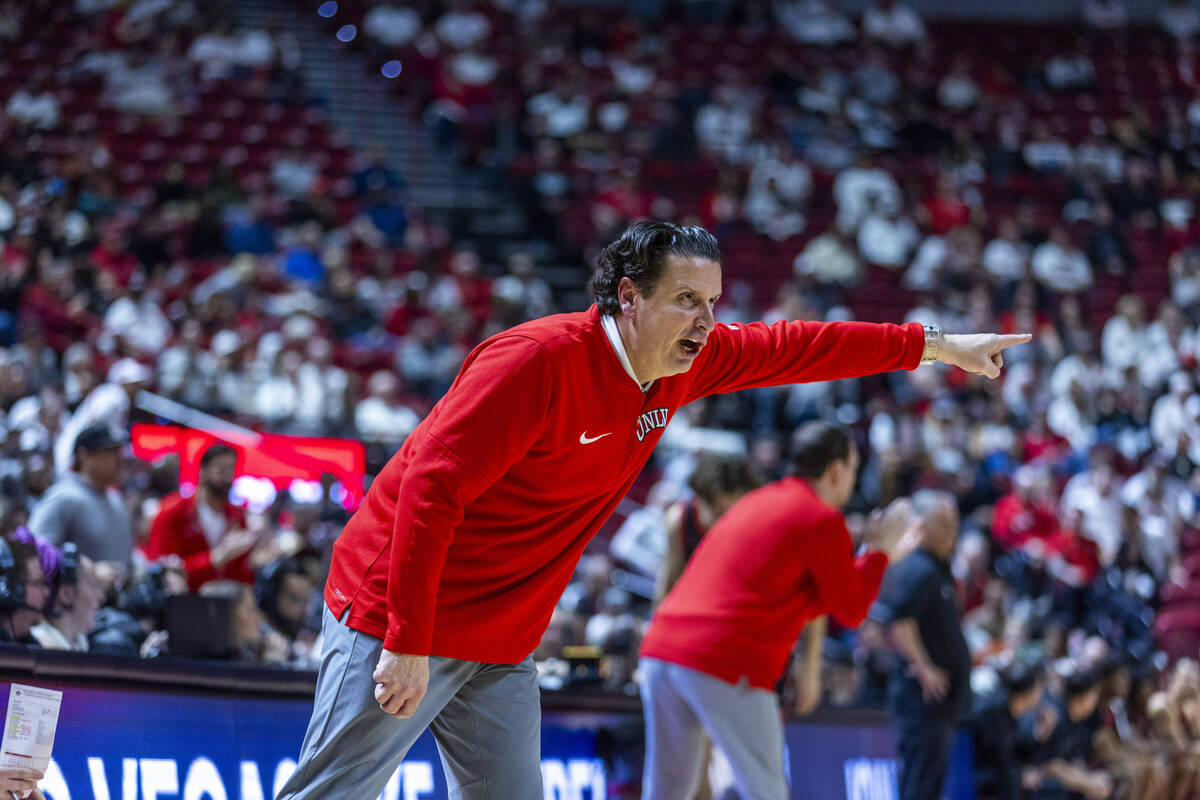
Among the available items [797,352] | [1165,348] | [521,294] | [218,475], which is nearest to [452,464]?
[797,352]

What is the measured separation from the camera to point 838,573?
15.3 ft

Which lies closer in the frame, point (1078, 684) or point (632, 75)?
point (1078, 684)

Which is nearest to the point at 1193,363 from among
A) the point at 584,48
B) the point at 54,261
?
the point at 584,48

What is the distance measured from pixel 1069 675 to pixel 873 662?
120 cm

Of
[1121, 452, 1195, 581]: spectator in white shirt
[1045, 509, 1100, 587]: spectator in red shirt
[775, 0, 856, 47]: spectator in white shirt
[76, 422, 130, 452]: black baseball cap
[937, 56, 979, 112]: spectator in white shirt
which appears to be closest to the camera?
[76, 422, 130, 452]: black baseball cap

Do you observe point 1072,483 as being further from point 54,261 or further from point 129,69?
point 129,69

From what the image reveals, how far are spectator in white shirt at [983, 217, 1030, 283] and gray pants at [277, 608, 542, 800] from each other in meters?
12.5

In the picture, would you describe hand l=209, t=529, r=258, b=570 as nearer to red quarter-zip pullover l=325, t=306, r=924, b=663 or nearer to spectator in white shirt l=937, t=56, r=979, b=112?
red quarter-zip pullover l=325, t=306, r=924, b=663

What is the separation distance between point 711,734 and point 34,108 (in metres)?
10.6

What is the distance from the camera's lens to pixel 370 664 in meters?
2.89

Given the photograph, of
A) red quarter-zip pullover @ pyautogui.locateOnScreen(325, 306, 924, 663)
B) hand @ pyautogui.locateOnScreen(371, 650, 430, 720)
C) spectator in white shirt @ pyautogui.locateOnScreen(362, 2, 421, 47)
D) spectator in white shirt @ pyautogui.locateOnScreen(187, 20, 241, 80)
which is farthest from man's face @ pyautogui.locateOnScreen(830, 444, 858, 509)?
spectator in white shirt @ pyautogui.locateOnScreen(362, 2, 421, 47)

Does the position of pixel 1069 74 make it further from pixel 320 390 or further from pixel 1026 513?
pixel 320 390

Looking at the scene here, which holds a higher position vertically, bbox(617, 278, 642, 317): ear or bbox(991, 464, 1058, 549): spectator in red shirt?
bbox(617, 278, 642, 317): ear

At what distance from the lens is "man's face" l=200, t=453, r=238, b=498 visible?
655cm
